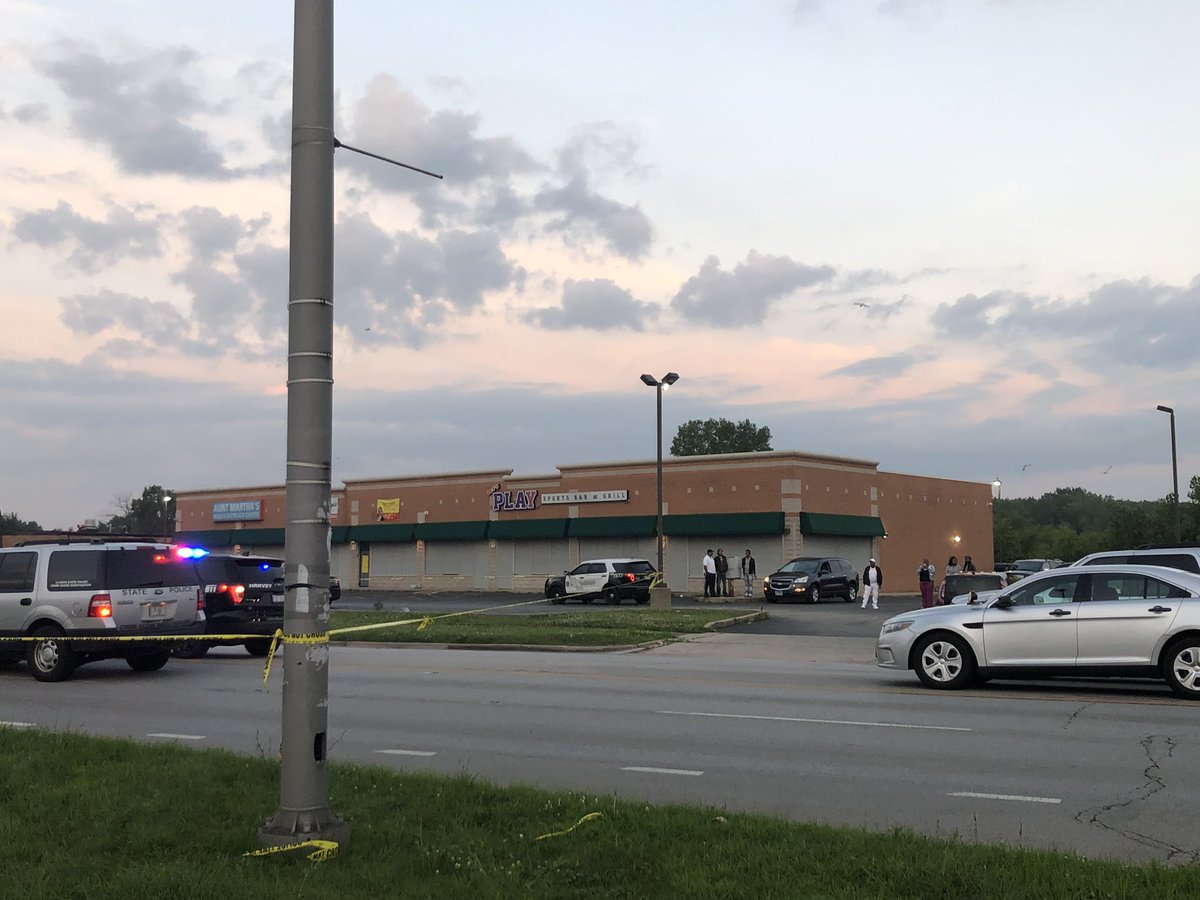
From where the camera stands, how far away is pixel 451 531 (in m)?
60.1

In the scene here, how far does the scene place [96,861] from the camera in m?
6.33

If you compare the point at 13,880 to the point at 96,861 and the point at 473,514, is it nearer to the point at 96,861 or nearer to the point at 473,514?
the point at 96,861

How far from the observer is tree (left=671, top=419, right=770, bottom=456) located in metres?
125

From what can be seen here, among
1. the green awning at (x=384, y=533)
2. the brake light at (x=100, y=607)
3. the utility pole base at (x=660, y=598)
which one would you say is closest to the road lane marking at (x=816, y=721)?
the brake light at (x=100, y=607)

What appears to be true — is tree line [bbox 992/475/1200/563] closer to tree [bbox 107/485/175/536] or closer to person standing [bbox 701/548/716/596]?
person standing [bbox 701/548/716/596]

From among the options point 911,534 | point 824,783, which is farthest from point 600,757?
point 911,534

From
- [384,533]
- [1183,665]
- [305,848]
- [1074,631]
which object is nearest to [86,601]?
[305,848]

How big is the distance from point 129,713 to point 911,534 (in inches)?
1872

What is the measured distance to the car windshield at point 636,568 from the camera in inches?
1669

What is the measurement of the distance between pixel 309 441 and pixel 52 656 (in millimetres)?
12312

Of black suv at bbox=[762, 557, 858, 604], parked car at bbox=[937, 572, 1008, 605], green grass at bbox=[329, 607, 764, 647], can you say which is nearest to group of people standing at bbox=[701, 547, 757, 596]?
black suv at bbox=[762, 557, 858, 604]

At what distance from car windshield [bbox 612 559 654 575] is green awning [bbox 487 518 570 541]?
45.5 feet

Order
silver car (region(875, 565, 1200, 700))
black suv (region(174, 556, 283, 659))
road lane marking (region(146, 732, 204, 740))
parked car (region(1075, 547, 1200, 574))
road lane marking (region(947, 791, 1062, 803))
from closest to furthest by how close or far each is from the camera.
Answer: road lane marking (region(947, 791, 1062, 803)) → road lane marking (region(146, 732, 204, 740)) → silver car (region(875, 565, 1200, 700)) → parked car (region(1075, 547, 1200, 574)) → black suv (region(174, 556, 283, 659))

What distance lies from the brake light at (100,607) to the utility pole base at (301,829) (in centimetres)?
1124
